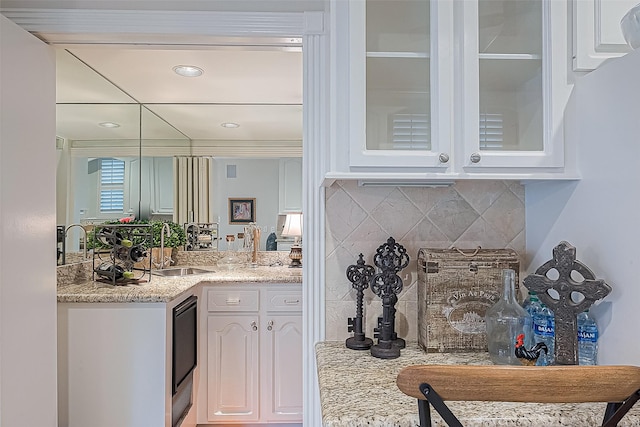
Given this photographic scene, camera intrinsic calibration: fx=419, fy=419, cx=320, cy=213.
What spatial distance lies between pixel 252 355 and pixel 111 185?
5.48 ft

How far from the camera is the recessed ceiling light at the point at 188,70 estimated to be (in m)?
2.73

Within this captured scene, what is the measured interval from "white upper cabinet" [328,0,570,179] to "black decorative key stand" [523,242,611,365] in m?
0.26

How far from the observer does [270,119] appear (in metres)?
3.67

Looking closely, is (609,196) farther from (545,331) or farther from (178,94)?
(178,94)

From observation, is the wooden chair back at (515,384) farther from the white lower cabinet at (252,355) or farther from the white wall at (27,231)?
the white lower cabinet at (252,355)

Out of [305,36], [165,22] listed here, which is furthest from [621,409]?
[165,22]

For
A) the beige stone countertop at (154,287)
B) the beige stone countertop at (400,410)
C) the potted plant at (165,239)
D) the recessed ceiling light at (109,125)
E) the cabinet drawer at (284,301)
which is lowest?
the cabinet drawer at (284,301)

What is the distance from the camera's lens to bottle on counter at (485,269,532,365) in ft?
3.98

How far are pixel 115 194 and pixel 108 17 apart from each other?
6.53ft

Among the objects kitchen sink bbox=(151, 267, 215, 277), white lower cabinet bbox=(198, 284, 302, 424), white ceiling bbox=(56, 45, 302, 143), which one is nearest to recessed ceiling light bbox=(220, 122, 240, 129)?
white ceiling bbox=(56, 45, 302, 143)

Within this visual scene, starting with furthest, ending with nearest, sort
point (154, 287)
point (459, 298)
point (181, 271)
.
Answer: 1. point (181, 271)
2. point (154, 287)
3. point (459, 298)

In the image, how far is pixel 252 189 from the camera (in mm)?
3688

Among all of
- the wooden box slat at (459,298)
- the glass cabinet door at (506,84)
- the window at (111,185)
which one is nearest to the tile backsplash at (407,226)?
the wooden box slat at (459,298)

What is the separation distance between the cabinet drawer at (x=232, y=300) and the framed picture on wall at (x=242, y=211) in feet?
3.00
